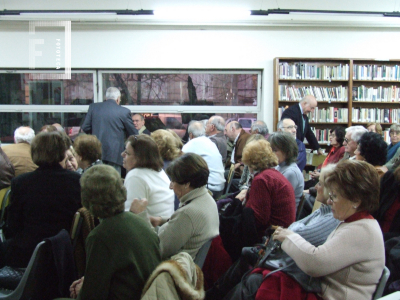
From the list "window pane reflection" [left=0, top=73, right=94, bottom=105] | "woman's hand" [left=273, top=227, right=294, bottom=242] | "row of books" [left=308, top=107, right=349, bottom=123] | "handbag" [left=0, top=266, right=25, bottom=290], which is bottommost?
"handbag" [left=0, top=266, right=25, bottom=290]

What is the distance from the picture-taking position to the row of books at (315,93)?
641 centimetres

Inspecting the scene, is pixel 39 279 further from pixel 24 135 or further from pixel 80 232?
pixel 24 135

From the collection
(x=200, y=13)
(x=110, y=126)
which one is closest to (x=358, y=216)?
(x=110, y=126)

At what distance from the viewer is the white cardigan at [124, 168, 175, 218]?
2.39 metres

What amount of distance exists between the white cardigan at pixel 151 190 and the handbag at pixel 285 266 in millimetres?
836

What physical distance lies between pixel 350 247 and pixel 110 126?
3911mm

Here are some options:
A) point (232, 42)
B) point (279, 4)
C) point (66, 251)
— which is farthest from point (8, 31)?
point (66, 251)

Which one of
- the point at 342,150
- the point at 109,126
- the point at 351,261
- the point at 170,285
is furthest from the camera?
the point at 109,126

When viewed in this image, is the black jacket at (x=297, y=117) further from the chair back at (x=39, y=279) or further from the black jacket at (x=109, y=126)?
the chair back at (x=39, y=279)

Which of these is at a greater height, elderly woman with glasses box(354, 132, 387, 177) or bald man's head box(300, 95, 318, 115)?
bald man's head box(300, 95, 318, 115)

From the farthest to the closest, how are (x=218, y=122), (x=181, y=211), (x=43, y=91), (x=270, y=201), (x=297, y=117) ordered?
(x=43, y=91), (x=297, y=117), (x=218, y=122), (x=270, y=201), (x=181, y=211)

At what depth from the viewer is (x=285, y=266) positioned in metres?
1.73

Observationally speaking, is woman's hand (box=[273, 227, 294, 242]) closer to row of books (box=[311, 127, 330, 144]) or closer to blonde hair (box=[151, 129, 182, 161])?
blonde hair (box=[151, 129, 182, 161])

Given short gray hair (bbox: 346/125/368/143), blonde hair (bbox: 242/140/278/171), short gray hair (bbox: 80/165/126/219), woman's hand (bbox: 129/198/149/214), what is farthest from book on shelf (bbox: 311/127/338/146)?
short gray hair (bbox: 80/165/126/219)
